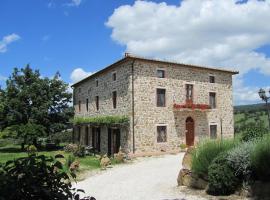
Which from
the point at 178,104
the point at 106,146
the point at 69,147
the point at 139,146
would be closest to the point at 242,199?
the point at 139,146

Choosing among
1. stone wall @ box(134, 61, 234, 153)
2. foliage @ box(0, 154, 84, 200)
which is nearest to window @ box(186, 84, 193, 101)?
stone wall @ box(134, 61, 234, 153)

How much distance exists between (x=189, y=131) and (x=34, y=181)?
20.8 meters

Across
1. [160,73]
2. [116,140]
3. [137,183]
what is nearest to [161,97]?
[160,73]

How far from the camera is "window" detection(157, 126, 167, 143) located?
20.9 metres

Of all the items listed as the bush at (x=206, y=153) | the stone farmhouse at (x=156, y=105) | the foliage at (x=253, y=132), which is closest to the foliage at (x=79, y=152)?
the stone farmhouse at (x=156, y=105)

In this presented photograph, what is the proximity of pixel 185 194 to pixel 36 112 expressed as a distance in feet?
68.5

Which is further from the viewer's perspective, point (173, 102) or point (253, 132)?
point (173, 102)

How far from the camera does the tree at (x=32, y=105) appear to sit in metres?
27.3

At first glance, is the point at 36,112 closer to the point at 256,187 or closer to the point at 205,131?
the point at 205,131

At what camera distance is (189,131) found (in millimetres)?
22391

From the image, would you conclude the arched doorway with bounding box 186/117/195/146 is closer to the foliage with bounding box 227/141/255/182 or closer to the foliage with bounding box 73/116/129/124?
the foliage with bounding box 73/116/129/124

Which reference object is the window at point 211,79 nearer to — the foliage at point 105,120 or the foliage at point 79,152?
the foliage at point 105,120

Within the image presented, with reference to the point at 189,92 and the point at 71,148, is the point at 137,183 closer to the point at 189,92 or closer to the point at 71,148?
the point at 189,92

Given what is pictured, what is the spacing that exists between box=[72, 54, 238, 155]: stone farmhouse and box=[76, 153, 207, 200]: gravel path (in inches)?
149
